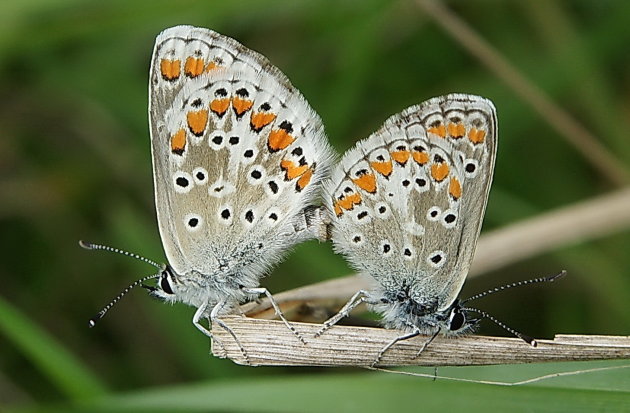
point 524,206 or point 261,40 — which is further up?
point 261,40

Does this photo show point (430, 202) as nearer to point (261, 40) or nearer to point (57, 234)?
point (261, 40)

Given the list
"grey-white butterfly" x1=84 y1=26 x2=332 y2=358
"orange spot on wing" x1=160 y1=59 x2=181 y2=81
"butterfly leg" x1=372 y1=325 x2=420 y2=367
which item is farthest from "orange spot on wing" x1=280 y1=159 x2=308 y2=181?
"butterfly leg" x1=372 y1=325 x2=420 y2=367

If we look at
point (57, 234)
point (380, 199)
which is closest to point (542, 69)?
point (380, 199)

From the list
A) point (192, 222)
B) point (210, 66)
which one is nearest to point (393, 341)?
point (192, 222)

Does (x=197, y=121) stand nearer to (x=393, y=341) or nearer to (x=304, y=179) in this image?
(x=304, y=179)

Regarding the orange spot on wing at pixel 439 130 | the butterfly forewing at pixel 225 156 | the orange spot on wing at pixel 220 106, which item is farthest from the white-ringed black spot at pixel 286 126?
the orange spot on wing at pixel 439 130

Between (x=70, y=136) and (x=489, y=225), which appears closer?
(x=489, y=225)

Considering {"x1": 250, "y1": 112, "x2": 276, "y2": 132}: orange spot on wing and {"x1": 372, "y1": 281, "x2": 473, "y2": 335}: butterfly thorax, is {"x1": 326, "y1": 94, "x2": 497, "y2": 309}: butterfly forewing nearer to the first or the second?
{"x1": 372, "y1": 281, "x2": 473, "y2": 335}: butterfly thorax
